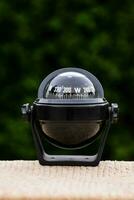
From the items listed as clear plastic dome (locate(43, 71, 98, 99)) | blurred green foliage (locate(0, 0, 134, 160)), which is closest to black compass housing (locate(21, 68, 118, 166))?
clear plastic dome (locate(43, 71, 98, 99))

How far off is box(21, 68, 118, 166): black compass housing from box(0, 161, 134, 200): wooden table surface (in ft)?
Answer: 0.31

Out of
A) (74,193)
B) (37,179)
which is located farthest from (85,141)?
(74,193)

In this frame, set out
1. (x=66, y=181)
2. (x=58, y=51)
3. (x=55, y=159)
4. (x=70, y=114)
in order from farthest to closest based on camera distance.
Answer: (x=58, y=51) → (x=55, y=159) → (x=70, y=114) → (x=66, y=181)

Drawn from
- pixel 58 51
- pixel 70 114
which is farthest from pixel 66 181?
pixel 58 51

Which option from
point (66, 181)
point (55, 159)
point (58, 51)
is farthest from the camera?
point (58, 51)

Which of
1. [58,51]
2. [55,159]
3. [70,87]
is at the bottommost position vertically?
[55,159]

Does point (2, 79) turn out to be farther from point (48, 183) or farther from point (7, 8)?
point (48, 183)

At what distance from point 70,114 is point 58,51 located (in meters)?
2.83

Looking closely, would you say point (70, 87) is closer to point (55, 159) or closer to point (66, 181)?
point (55, 159)

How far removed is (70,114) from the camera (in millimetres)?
3189

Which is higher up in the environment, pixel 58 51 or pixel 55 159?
pixel 58 51

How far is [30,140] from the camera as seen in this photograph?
5965 millimetres

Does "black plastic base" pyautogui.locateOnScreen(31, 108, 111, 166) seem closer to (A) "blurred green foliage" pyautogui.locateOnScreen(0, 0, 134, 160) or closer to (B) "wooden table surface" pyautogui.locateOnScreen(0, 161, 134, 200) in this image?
(B) "wooden table surface" pyautogui.locateOnScreen(0, 161, 134, 200)

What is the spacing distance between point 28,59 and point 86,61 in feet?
1.36
